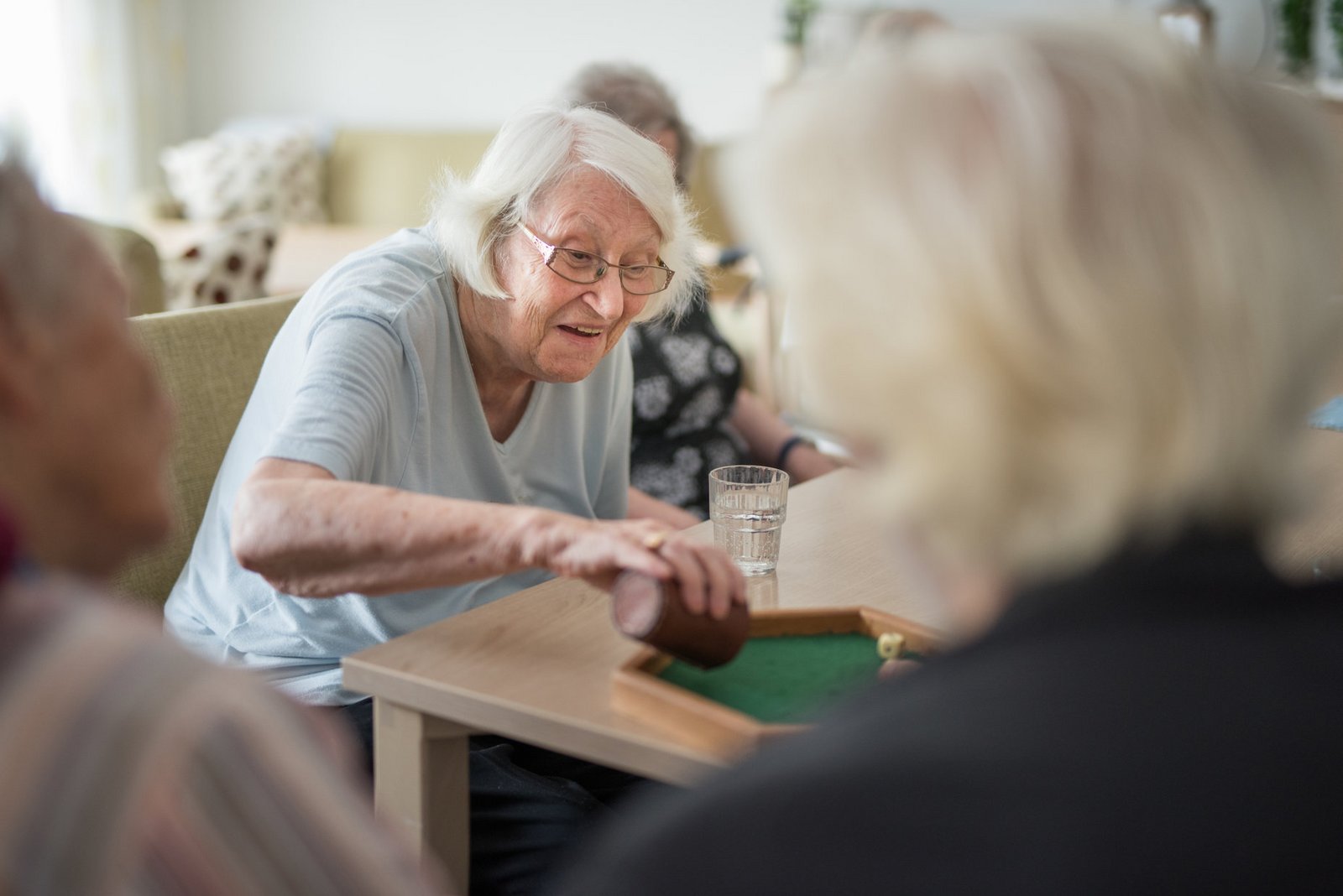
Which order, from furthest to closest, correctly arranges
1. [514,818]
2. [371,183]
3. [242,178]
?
1. [371,183]
2. [242,178]
3. [514,818]

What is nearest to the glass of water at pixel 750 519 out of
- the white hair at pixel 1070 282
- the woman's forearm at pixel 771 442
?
the white hair at pixel 1070 282

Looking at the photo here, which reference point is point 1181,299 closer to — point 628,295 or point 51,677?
point 51,677

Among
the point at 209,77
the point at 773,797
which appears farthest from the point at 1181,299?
the point at 209,77

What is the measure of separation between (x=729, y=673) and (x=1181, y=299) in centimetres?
65

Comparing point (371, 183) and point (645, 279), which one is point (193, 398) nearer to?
point (645, 279)

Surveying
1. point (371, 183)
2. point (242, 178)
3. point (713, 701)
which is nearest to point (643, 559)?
point (713, 701)

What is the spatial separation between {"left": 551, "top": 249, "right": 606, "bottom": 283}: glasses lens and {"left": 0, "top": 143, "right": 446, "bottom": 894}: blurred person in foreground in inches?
36.8

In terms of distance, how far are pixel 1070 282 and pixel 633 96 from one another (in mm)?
2041

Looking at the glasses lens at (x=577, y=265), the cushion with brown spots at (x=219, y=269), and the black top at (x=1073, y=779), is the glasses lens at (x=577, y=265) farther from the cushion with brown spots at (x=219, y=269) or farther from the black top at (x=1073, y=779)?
the cushion with brown spots at (x=219, y=269)

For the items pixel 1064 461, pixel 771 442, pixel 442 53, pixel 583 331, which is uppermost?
pixel 1064 461

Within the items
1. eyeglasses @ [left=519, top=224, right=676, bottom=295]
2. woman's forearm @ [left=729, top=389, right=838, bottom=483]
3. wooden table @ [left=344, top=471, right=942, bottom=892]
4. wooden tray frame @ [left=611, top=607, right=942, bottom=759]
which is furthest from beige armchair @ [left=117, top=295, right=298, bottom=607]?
woman's forearm @ [left=729, top=389, right=838, bottom=483]

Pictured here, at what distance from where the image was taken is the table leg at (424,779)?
118cm

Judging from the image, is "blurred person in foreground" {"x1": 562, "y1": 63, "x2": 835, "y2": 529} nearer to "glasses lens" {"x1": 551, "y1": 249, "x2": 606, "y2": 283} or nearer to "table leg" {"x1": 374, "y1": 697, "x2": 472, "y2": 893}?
"glasses lens" {"x1": 551, "y1": 249, "x2": 606, "y2": 283}

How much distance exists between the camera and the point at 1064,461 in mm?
649
